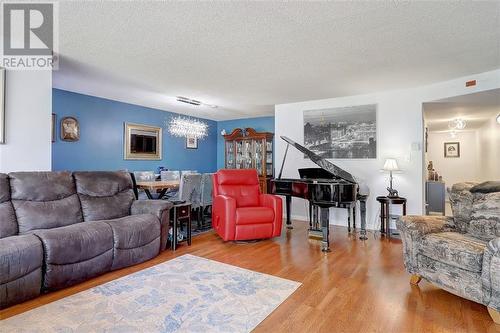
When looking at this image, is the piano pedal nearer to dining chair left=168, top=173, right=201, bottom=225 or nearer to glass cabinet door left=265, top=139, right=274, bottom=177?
dining chair left=168, top=173, right=201, bottom=225

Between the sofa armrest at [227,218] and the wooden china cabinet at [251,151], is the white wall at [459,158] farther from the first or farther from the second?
the sofa armrest at [227,218]

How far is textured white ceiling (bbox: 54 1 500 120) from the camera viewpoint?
2.18m

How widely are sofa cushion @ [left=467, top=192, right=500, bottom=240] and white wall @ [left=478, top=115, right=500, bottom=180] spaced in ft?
13.4

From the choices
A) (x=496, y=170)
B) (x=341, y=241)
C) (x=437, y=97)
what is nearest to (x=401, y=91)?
(x=437, y=97)

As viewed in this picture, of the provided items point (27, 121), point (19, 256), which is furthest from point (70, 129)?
point (19, 256)

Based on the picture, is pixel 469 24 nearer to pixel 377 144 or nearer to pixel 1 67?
pixel 377 144

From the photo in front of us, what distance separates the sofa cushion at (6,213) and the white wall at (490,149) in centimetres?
779

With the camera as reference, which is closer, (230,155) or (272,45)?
(272,45)

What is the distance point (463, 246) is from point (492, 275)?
0.28 metres

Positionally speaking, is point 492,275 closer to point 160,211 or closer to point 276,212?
point 276,212

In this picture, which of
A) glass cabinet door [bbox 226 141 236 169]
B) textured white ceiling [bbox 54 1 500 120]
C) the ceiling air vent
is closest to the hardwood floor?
textured white ceiling [bbox 54 1 500 120]

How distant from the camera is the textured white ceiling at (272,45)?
2.18 m

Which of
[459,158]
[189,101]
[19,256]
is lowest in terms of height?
[19,256]

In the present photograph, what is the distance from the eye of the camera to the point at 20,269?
2.08 m
